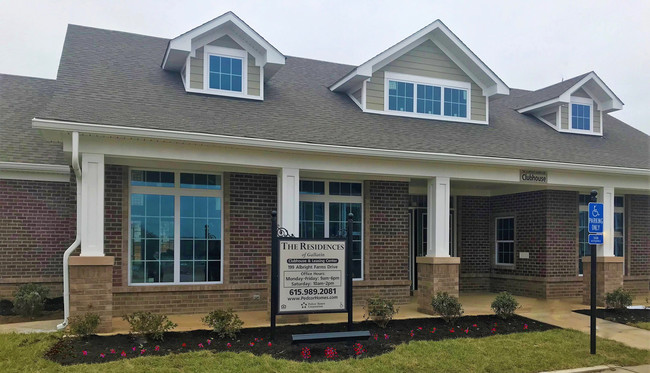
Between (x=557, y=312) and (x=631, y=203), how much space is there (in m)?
5.97

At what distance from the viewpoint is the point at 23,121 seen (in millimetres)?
13766

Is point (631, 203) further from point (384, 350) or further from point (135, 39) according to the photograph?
point (135, 39)

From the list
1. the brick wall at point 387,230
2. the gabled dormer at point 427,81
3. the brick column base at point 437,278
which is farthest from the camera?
the gabled dormer at point 427,81

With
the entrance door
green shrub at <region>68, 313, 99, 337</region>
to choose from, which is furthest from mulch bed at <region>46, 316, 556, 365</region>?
the entrance door

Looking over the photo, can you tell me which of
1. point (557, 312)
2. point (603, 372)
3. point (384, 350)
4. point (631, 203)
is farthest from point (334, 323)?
point (631, 203)

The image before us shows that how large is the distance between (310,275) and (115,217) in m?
4.34

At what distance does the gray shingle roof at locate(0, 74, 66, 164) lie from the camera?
41.2 ft

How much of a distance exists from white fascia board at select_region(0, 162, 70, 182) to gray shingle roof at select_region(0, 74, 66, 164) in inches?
7.4

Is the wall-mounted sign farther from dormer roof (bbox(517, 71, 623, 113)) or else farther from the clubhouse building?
dormer roof (bbox(517, 71, 623, 113))

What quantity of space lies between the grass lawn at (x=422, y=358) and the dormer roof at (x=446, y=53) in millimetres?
7013

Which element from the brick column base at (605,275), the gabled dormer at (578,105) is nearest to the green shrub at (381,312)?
the brick column base at (605,275)

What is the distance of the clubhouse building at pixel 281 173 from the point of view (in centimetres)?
994

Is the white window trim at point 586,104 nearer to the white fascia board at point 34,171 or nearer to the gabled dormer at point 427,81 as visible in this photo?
the gabled dormer at point 427,81

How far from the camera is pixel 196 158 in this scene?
382 inches
